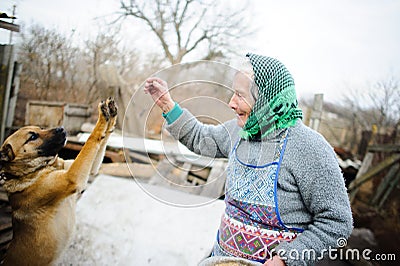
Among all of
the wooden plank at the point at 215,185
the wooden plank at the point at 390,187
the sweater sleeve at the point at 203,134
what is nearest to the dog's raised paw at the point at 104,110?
the sweater sleeve at the point at 203,134

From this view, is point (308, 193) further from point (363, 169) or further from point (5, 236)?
point (363, 169)

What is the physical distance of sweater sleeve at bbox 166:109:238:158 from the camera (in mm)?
1650

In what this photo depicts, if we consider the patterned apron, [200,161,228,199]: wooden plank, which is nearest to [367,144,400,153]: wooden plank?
[200,161,228,199]: wooden plank

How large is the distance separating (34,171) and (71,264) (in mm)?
825

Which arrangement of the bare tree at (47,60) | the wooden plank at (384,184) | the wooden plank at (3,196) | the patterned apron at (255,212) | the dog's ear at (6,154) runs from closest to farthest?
the patterned apron at (255,212) < the dog's ear at (6,154) < the bare tree at (47,60) < the wooden plank at (3,196) < the wooden plank at (384,184)

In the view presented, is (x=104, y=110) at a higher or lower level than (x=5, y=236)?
higher

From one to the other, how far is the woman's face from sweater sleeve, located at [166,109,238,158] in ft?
0.77

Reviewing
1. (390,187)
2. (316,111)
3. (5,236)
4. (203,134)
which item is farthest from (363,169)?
(5,236)

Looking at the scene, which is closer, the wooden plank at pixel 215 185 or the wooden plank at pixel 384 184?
the wooden plank at pixel 215 185

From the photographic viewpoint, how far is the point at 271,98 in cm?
133

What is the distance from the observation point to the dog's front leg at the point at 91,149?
1562mm

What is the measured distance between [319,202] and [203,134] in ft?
2.44

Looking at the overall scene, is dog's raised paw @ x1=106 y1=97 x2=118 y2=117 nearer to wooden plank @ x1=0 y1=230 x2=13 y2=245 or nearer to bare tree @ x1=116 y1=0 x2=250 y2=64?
wooden plank @ x1=0 y1=230 x2=13 y2=245

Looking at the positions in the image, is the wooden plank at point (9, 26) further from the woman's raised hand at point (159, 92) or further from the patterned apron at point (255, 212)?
the patterned apron at point (255, 212)
